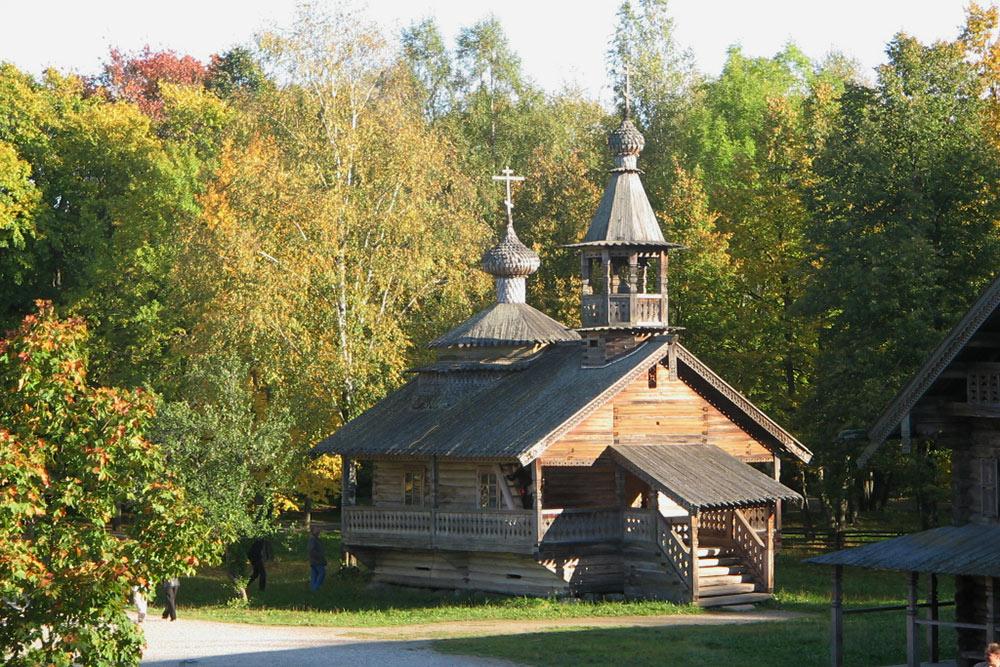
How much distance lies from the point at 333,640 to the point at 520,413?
10242 mm

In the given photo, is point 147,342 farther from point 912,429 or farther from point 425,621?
point 912,429

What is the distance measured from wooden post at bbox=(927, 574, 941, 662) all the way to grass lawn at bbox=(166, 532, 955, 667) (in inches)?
35.9

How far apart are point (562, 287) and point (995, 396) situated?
118ft

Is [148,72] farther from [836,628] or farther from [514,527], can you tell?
[836,628]

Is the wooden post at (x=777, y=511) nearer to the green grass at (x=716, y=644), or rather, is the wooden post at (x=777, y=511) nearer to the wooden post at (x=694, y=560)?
the wooden post at (x=694, y=560)

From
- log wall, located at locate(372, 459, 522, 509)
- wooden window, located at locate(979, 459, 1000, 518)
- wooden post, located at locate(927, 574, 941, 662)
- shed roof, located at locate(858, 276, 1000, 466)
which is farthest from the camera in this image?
log wall, located at locate(372, 459, 522, 509)

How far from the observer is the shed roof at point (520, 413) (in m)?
36.9

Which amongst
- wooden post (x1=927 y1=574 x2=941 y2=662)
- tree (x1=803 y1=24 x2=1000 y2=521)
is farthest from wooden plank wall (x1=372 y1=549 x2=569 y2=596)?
wooden post (x1=927 y1=574 x2=941 y2=662)

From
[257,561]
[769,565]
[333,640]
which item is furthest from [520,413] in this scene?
[333,640]

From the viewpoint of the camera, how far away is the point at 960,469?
25.7 meters

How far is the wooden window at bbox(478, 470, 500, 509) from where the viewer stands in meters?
39.8

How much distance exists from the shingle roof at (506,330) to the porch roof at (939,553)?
60.9ft

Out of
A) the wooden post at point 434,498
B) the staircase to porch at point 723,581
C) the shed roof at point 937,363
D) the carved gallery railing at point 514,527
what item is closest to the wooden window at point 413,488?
the carved gallery railing at point 514,527

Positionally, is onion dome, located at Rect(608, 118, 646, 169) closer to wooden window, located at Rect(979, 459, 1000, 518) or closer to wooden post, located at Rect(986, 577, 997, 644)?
wooden window, located at Rect(979, 459, 1000, 518)
